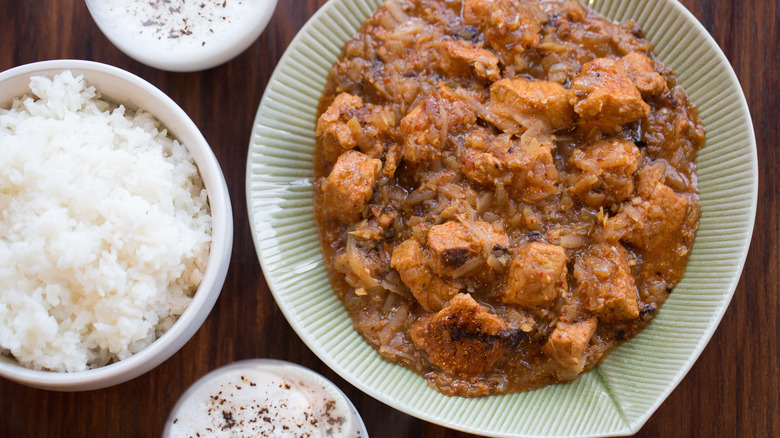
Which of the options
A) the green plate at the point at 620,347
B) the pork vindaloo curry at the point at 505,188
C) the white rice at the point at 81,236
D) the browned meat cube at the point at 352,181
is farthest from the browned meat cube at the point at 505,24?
the white rice at the point at 81,236

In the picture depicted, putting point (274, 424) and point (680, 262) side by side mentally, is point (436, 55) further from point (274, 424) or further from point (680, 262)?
point (274, 424)

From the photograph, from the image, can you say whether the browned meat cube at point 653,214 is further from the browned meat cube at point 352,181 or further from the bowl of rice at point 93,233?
the bowl of rice at point 93,233

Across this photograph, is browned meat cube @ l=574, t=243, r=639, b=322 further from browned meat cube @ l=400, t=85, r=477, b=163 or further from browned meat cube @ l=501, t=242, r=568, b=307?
browned meat cube @ l=400, t=85, r=477, b=163

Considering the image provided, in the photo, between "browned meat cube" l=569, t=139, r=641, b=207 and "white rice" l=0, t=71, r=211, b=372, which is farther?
"browned meat cube" l=569, t=139, r=641, b=207

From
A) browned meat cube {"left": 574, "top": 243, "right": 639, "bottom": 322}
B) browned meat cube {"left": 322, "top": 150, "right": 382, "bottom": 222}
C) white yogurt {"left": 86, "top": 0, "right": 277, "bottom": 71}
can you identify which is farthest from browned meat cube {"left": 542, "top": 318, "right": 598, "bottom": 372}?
white yogurt {"left": 86, "top": 0, "right": 277, "bottom": 71}

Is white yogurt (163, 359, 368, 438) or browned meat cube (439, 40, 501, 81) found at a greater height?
browned meat cube (439, 40, 501, 81)

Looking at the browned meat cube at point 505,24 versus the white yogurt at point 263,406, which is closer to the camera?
the white yogurt at point 263,406
